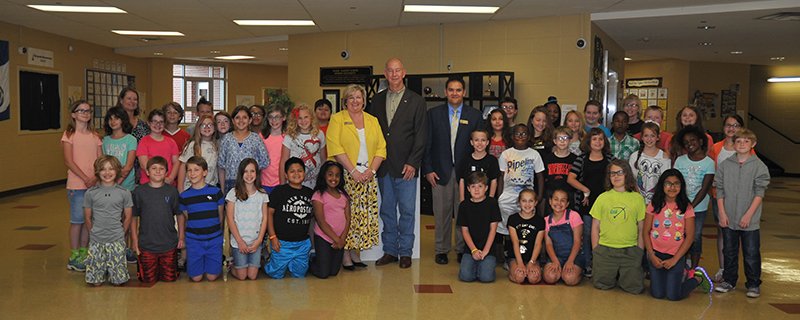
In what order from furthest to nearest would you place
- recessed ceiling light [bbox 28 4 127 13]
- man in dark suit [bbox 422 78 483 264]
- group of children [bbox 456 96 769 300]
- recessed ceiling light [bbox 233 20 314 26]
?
recessed ceiling light [bbox 233 20 314 26] → recessed ceiling light [bbox 28 4 127 13] → man in dark suit [bbox 422 78 483 264] → group of children [bbox 456 96 769 300]

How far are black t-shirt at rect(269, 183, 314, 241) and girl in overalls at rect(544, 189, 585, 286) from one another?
1.73 m

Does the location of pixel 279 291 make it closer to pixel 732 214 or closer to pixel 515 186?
pixel 515 186

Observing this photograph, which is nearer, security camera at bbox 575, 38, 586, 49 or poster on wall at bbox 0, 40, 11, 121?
security camera at bbox 575, 38, 586, 49

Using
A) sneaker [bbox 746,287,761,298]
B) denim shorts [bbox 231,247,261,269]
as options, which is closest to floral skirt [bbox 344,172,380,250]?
denim shorts [bbox 231,247,261,269]

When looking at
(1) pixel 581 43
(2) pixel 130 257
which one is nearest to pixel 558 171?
(2) pixel 130 257

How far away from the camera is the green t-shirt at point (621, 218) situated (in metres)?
4.60

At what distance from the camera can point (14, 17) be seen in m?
9.48

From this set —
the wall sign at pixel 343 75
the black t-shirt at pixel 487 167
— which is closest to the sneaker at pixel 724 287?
the black t-shirt at pixel 487 167

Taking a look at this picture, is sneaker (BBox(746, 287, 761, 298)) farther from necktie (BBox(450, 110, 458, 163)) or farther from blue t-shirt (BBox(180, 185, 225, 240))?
blue t-shirt (BBox(180, 185, 225, 240))

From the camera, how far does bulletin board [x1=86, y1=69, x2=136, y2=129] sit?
1299 cm

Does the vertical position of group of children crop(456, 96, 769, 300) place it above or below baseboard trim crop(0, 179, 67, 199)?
above

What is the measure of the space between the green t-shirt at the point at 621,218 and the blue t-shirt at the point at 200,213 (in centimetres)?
267

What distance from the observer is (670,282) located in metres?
4.42

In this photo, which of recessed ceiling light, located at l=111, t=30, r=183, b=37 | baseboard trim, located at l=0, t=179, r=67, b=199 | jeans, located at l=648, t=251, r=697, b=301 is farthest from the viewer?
recessed ceiling light, located at l=111, t=30, r=183, b=37
